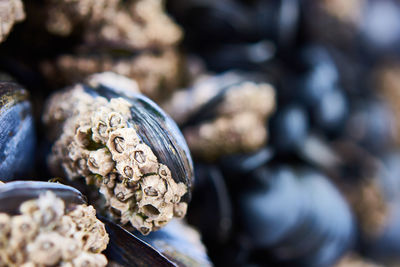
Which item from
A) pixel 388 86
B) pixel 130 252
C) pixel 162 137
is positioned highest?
pixel 388 86

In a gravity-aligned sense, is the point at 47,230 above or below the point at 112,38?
below

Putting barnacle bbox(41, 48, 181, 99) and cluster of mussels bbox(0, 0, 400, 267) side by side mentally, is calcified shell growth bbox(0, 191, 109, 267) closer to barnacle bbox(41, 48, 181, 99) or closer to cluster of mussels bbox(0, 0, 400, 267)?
cluster of mussels bbox(0, 0, 400, 267)

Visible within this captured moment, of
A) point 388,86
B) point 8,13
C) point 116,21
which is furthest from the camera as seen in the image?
point 388,86

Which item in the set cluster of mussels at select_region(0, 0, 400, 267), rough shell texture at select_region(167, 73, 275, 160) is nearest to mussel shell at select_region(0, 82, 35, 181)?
cluster of mussels at select_region(0, 0, 400, 267)

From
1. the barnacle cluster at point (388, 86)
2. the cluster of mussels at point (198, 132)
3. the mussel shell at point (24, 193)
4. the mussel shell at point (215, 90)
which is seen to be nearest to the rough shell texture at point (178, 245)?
the cluster of mussels at point (198, 132)

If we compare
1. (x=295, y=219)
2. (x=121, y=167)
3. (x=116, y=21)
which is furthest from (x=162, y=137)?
(x=295, y=219)

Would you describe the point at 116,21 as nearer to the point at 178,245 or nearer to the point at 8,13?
the point at 8,13

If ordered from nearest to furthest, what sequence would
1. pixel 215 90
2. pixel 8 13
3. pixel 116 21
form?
1. pixel 8 13
2. pixel 116 21
3. pixel 215 90
